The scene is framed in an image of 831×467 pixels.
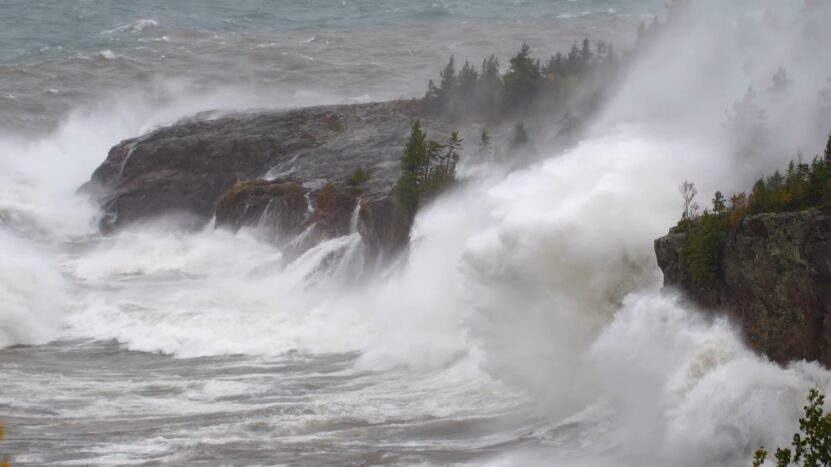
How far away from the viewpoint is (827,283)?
79.2 ft

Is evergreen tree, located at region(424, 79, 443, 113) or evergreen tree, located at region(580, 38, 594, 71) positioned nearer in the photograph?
evergreen tree, located at region(424, 79, 443, 113)

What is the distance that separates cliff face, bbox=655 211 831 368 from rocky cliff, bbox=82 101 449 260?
73.4 ft

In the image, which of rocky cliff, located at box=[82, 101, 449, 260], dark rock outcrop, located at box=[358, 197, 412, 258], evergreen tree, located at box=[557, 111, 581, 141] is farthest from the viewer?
rocky cliff, located at box=[82, 101, 449, 260]

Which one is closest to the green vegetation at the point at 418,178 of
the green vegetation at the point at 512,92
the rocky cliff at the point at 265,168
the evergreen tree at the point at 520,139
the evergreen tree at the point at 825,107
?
the rocky cliff at the point at 265,168

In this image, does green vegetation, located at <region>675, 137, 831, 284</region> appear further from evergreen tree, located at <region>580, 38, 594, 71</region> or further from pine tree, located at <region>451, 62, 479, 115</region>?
evergreen tree, located at <region>580, 38, 594, 71</region>

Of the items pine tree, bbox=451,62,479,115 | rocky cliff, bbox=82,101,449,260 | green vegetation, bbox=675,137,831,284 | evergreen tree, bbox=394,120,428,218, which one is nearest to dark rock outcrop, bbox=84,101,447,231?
rocky cliff, bbox=82,101,449,260

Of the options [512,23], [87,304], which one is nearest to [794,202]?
[87,304]

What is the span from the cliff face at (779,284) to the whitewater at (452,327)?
521 millimetres

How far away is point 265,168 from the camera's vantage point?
185 feet

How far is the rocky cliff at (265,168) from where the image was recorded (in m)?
50.1

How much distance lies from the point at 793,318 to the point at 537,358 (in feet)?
28.0

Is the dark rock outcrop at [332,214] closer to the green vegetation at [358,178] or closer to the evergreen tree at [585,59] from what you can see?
the green vegetation at [358,178]

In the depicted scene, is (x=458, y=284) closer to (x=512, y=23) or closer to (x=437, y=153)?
(x=437, y=153)

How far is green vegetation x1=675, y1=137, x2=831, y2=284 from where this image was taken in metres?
25.1
